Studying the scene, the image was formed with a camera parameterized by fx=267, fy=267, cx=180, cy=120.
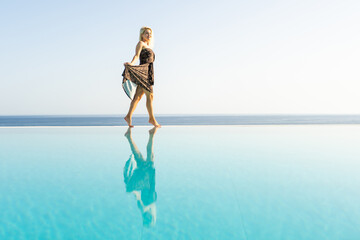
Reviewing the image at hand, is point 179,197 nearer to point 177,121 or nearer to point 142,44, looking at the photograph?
point 142,44

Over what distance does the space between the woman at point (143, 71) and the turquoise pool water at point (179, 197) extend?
11.2ft

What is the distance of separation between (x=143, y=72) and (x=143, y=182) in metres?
4.77

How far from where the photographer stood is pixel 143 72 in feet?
22.3

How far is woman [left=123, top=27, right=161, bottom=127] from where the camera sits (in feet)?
21.7

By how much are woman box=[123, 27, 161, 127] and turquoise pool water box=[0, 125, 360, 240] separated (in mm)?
3399

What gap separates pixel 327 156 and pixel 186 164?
2.16 m

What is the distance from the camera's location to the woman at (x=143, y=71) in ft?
21.7

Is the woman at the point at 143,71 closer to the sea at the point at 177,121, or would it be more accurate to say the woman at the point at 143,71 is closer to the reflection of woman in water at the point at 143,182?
the reflection of woman in water at the point at 143,182

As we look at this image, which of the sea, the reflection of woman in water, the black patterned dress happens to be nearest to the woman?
the black patterned dress

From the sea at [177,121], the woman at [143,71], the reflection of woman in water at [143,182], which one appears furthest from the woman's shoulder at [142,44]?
the sea at [177,121]

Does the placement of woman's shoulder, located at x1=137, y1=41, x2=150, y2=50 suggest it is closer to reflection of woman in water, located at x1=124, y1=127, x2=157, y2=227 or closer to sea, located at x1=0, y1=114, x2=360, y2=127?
reflection of woman in water, located at x1=124, y1=127, x2=157, y2=227

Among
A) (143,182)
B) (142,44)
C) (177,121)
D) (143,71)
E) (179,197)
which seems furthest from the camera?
(177,121)

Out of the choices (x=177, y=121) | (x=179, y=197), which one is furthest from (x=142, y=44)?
(x=177, y=121)

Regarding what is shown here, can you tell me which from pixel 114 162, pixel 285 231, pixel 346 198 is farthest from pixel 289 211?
pixel 114 162
